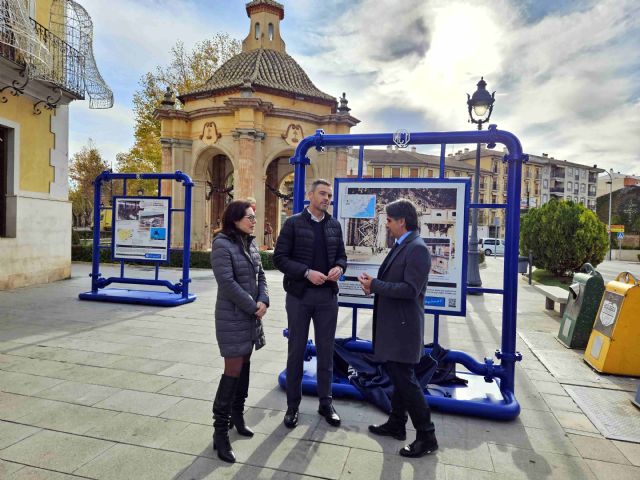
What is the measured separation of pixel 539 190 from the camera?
76688 millimetres

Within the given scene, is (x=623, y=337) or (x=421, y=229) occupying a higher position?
(x=421, y=229)

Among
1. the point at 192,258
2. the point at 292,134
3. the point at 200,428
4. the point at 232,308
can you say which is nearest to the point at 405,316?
the point at 232,308

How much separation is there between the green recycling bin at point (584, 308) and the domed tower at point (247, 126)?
13418 millimetres

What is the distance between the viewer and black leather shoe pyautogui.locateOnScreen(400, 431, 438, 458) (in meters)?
2.91

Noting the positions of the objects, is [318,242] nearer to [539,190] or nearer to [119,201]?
[119,201]

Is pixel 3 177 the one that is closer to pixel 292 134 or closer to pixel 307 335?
pixel 307 335

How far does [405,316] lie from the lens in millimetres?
2979

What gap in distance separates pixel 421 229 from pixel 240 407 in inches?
89.1

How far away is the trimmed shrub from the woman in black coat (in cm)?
1333

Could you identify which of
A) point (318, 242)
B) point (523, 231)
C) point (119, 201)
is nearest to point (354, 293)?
point (318, 242)

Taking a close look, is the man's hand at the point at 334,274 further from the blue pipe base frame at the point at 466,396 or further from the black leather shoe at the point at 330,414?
the blue pipe base frame at the point at 466,396

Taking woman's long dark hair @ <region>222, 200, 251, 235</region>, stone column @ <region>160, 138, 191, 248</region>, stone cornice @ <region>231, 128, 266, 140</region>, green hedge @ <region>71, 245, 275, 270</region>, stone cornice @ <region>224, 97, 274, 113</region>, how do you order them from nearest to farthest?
woman's long dark hair @ <region>222, 200, 251, 235</region> → green hedge @ <region>71, 245, 275, 270</region> → stone cornice @ <region>224, 97, 274, 113</region> → stone cornice @ <region>231, 128, 266, 140</region> → stone column @ <region>160, 138, 191, 248</region>

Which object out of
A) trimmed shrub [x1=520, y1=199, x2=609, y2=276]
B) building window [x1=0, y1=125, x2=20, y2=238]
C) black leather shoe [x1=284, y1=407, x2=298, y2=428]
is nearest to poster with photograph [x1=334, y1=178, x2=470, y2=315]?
black leather shoe [x1=284, y1=407, x2=298, y2=428]

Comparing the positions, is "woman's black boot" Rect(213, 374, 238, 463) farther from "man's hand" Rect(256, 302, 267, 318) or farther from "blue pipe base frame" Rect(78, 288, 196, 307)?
"blue pipe base frame" Rect(78, 288, 196, 307)
